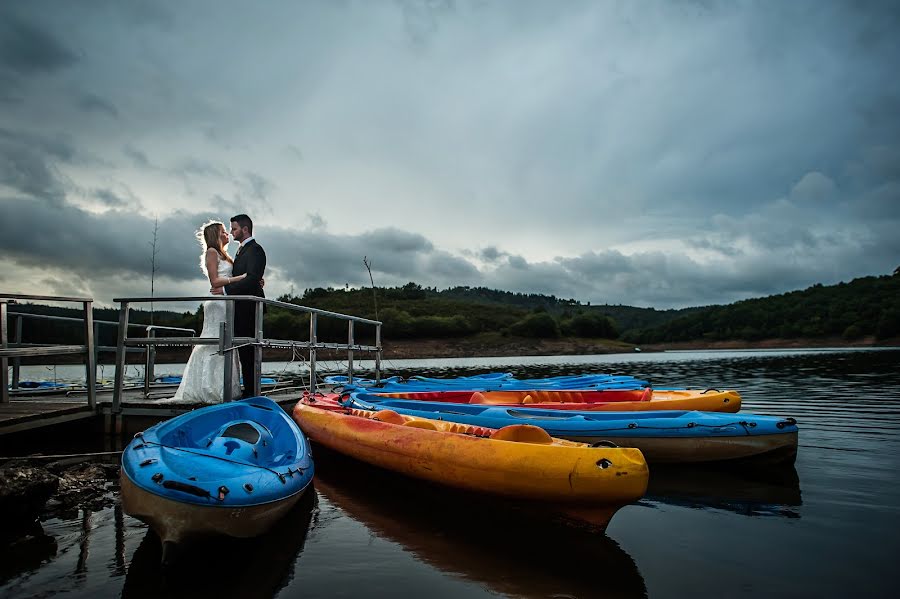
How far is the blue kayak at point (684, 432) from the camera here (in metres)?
6.64

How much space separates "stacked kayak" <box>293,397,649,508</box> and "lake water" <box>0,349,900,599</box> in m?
0.38

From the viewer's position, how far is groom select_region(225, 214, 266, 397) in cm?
794

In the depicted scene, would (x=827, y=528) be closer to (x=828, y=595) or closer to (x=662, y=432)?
(x=828, y=595)

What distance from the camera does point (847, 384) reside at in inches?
691

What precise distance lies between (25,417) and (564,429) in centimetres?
685

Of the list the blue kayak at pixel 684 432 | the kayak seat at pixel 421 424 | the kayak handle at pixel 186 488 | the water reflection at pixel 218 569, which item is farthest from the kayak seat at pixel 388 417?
the kayak handle at pixel 186 488

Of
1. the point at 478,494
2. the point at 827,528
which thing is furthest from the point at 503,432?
the point at 827,528

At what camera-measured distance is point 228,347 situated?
23.7ft

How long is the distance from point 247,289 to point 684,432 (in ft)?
21.5

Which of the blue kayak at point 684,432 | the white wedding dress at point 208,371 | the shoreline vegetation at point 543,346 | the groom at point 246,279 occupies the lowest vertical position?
the shoreline vegetation at point 543,346

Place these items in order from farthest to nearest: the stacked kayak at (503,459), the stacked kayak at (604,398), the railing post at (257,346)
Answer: the stacked kayak at (604,398) < the railing post at (257,346) < the stacked kayak at (503,459)

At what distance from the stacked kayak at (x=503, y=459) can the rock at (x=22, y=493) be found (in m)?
3.12

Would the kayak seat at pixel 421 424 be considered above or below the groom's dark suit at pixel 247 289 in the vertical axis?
below

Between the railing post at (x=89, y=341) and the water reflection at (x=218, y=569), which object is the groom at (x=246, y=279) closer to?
the railing post at (x=89, y=341)
